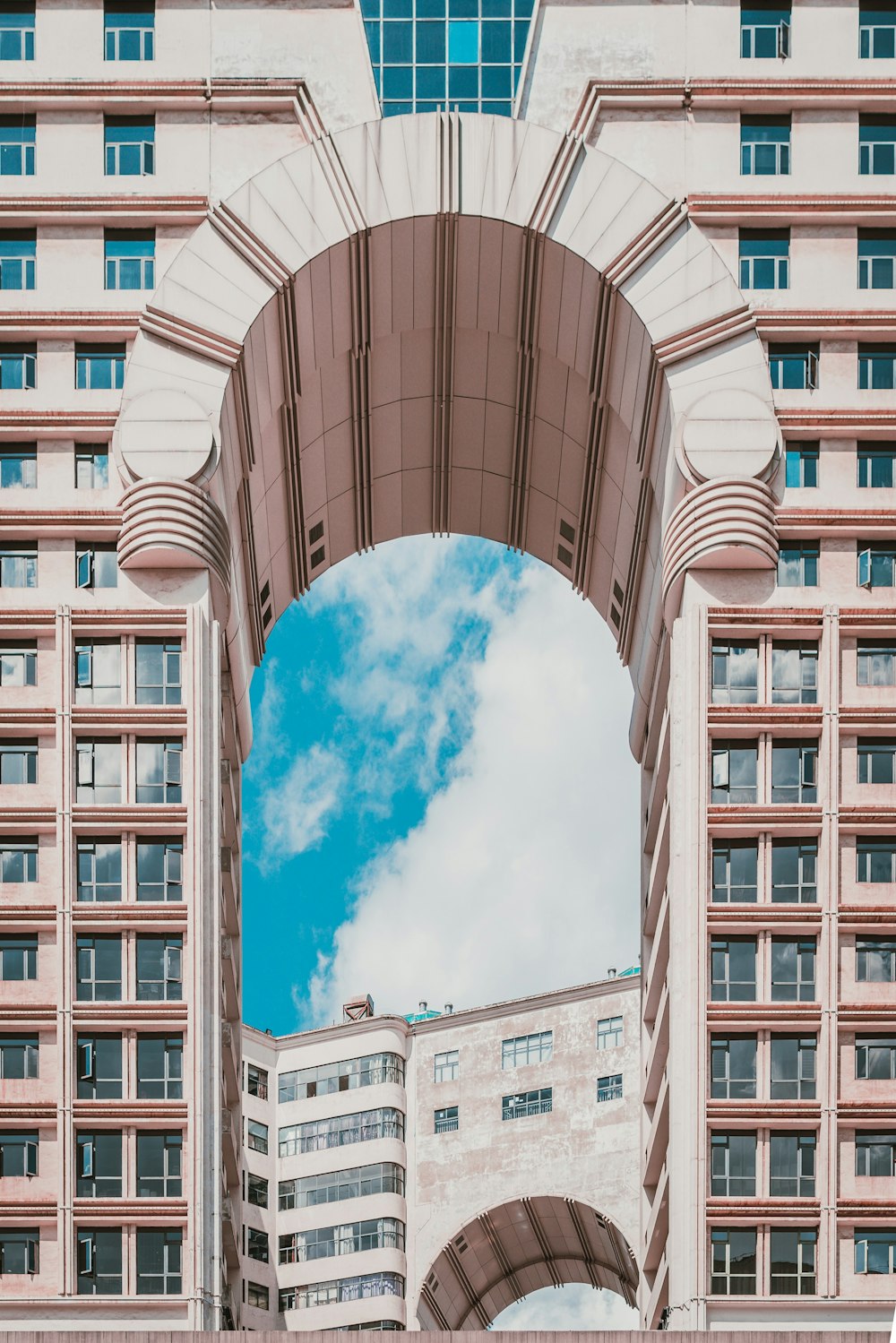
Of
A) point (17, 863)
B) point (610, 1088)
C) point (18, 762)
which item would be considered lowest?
point (17, 863)

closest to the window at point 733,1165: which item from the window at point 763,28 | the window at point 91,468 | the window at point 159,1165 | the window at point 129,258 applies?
the window at point 159,1165

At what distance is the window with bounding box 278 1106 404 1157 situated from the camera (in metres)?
127

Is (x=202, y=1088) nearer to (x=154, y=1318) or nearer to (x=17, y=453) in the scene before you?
(x=154, y=1318)

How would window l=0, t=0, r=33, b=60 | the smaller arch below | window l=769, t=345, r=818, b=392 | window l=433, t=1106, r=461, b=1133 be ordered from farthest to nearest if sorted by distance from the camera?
window l=433, t=1106, r=461, b=1133 → the smaller arch below → window l=0, t=0, r=33, b=60 → window l=769, t=345, r=818, b=392

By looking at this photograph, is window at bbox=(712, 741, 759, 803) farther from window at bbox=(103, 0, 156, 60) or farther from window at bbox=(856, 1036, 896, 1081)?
window at bbox=(103, 0, 156, 60)

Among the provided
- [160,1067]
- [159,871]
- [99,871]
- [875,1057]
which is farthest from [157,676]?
[875,1057]

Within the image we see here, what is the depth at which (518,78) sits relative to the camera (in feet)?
220

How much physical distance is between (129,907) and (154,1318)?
33.6 ft

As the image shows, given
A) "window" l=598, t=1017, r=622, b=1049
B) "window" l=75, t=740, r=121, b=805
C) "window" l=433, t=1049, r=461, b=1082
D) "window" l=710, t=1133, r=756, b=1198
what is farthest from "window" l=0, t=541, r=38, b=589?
"window" l=433, t=1049, r=461, b=1082

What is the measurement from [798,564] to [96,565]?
18731 mm

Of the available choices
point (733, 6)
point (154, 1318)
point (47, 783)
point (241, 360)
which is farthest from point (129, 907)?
point (733, 6)

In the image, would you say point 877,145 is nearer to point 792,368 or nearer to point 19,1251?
point 792,368

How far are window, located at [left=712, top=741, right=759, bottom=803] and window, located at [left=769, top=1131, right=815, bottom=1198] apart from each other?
28.6ft

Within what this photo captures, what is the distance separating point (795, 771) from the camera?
61.7 metres
